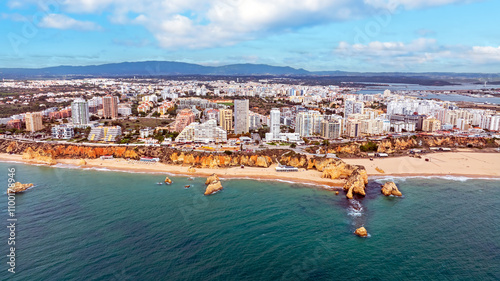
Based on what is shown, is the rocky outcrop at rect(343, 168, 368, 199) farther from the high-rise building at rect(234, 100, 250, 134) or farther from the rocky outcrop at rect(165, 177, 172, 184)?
the high-rise building at rect(234, 100, 250, 134)

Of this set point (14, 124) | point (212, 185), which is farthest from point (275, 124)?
point (14, 124)

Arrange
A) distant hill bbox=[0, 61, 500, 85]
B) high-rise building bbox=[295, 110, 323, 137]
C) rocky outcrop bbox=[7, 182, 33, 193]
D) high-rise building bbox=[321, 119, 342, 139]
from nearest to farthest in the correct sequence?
1. rocky outcrop bbox=[7, 182, 33, 193]
2. high-rise building bbox=[321, 119, 342, 139]
3. high-rise building bbox=[295, 110, 323, 137]
4. distant hill bbox=[0, 61, 500, 85]

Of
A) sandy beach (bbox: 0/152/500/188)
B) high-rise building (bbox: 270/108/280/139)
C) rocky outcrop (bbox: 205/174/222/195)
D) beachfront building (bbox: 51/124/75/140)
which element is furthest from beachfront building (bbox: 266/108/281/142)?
beachfront building (bbox: 51/124/75/140)

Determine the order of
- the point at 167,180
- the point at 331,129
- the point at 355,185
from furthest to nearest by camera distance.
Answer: the point at 331,129 → the point at 167,180 → the point at 355,185

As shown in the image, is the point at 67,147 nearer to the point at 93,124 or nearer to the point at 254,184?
the point at 93,124

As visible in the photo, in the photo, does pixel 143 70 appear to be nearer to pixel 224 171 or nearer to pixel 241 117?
pixel 241 117

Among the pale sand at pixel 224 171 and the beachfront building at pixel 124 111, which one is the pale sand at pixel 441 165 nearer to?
the pale sand at pixel 224 171

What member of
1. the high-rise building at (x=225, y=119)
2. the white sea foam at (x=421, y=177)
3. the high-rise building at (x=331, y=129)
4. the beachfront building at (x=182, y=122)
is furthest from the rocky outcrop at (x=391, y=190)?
the beachfront building at (x=182, y=122)
